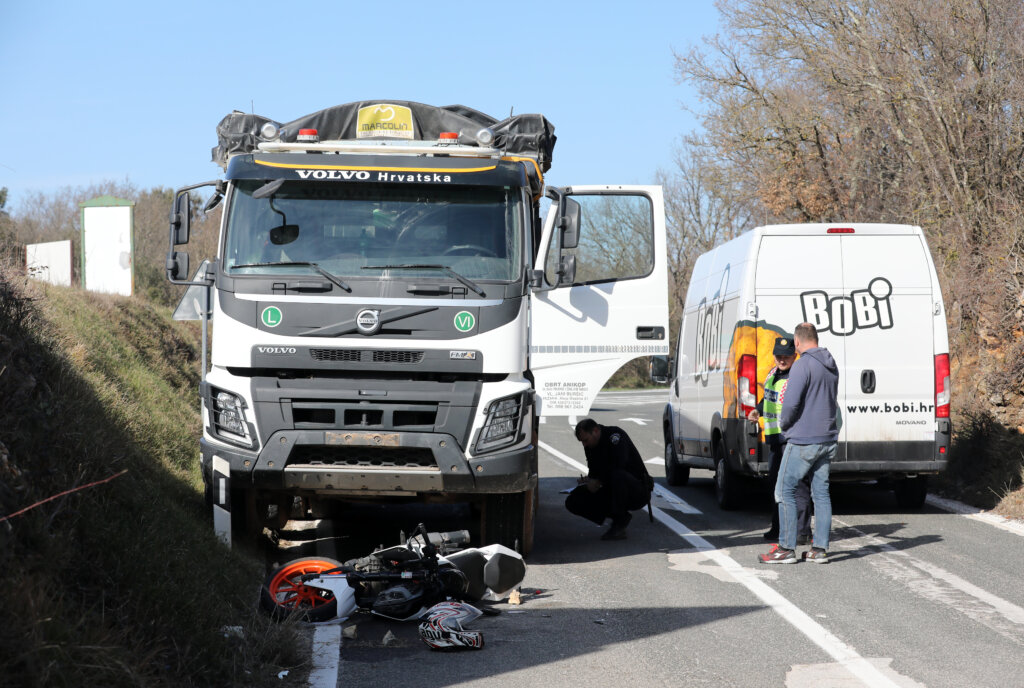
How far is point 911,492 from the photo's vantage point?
1175 centimetres

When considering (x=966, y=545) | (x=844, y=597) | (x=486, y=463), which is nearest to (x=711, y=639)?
(x=844, y=597)

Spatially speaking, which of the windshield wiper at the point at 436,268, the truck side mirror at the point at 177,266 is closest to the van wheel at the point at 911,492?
the windshield wiper at the point at 436,268

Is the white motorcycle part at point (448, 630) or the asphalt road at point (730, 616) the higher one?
the white motorcycle part at point (448, 630)

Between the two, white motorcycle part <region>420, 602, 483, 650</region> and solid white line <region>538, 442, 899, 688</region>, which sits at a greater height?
white motorcycle part <region>420, 602, 483, 650</region>

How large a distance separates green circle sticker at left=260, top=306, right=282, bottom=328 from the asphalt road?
7.19 ft

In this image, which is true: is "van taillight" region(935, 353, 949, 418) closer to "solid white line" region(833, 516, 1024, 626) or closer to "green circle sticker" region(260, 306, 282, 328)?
"solid white line" region(833, 516, 1024, 626)

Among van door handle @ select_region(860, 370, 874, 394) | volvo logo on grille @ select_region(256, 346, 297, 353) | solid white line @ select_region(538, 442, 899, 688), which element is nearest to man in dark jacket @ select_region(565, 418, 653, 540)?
solid white line @ select_region(538, 442, 899, 688)

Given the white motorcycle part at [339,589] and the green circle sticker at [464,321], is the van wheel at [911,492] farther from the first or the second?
the white motorcycle part at [339,589]

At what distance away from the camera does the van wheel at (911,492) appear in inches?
458

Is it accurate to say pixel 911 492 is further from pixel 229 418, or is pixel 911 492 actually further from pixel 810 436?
pixel 229 418

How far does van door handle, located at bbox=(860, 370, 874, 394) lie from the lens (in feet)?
35.7

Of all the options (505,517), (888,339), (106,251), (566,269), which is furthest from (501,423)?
(106,251)

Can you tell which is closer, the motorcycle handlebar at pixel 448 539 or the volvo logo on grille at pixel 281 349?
the motorcycle handlebar at pixel 448 539

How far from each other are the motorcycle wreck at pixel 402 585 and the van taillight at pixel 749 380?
4.21 meters
